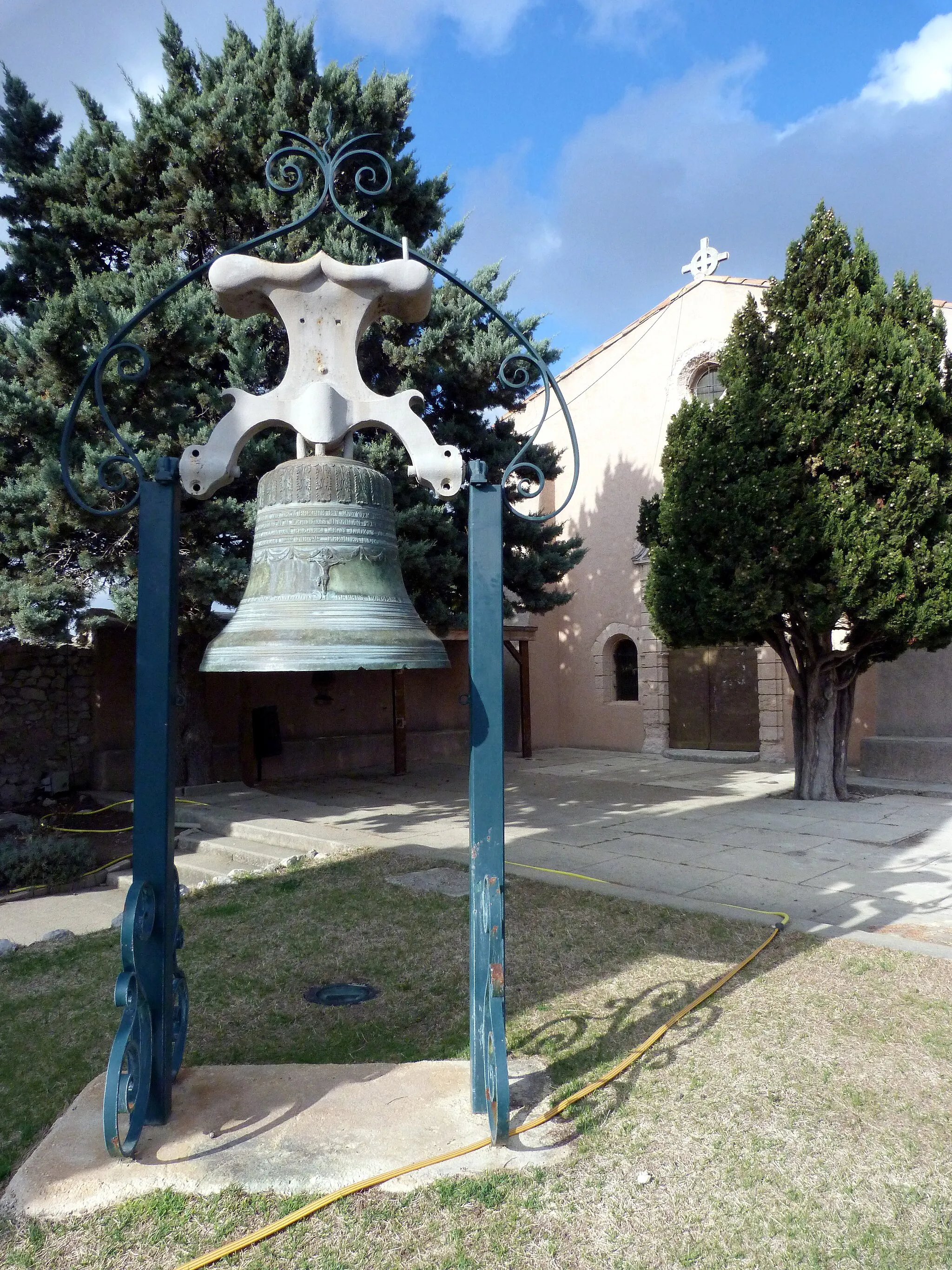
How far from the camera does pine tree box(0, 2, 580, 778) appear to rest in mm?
7484

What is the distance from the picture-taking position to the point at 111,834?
30.8 feet

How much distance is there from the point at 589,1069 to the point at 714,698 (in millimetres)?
11903

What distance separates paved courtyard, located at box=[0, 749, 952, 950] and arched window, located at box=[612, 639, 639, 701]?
3742 millimetres

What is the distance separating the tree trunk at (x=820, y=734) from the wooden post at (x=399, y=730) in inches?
211

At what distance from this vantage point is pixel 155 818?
3.10 metres

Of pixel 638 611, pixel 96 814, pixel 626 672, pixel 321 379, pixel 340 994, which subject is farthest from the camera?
pixel 626 672

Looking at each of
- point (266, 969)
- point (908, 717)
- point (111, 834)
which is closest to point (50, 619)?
point (111, 834)

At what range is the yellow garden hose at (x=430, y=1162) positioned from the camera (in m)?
2.46

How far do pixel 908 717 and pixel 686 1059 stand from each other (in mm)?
10044

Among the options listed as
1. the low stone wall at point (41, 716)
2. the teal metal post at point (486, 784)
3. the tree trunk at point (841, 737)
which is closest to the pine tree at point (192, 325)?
the low stone wall at point (41, 716)

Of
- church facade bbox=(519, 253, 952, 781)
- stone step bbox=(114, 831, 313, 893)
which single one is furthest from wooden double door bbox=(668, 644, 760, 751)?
stone step bbox=(114, 831, 313, 893)

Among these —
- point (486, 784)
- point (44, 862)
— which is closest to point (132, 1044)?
point (486, 784)

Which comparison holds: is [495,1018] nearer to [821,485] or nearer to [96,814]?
[821,485]

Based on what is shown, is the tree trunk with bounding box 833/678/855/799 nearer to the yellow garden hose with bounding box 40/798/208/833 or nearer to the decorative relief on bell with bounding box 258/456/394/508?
the yellow garden hose with bounding box 40/798/208/833
